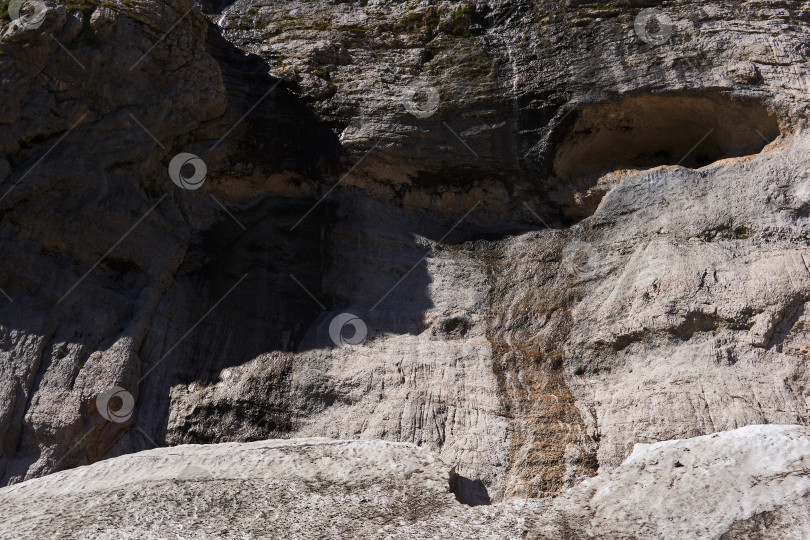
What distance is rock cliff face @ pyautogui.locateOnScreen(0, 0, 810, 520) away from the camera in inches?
301

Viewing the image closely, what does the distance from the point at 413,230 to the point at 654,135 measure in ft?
10.8

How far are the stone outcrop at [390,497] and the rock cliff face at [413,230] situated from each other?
1163 millimetres

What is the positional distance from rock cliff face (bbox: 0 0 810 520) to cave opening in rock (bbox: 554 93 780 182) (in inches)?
1.4

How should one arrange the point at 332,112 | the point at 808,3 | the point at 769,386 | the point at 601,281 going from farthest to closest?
the point at 332,112 → the point at 808,3 → the point at 601,281 → the point at 769,386

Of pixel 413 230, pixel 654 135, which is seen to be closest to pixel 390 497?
pixel 413 230

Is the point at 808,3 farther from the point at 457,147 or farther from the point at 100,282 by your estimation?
the point at 100,282

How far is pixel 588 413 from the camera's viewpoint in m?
7.57

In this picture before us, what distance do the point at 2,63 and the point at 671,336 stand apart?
303 inches

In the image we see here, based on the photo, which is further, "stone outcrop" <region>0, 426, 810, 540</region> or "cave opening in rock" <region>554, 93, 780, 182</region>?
"cave opening in rock" <region>554, 93, 780, 182</region>

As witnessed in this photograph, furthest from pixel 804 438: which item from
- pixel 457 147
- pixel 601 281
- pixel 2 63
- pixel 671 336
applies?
pixel 2 63

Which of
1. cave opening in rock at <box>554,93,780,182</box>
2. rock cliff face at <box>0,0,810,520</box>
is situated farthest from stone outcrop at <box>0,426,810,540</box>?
cave opening in rock at <box>554,93,780,182</box>

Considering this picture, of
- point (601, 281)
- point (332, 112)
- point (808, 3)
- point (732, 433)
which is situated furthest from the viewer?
point (332, 112)

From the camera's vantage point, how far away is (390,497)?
5.90 metres

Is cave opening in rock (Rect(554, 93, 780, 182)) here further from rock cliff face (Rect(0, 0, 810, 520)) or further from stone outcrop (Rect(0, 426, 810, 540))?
stone outcrop (Rect(0, 426, 810, 540))
